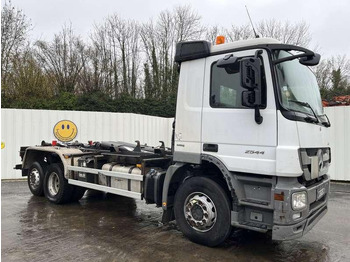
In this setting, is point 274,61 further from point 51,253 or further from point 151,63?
point 151,63

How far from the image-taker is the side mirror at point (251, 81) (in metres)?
3.71

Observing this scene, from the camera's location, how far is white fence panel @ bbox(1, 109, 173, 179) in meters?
10.4

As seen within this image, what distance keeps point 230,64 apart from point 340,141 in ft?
25.6

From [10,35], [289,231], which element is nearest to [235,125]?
[289,231]

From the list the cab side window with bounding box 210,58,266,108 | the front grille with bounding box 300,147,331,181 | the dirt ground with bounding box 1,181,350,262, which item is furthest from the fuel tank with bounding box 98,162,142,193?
the front grille with bounding box 300,147,331,181

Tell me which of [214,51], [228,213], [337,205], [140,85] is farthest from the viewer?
[140,85]

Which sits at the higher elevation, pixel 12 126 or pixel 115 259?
pixel 12 126

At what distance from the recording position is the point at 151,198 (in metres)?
5.07

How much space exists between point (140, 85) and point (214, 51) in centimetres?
2148

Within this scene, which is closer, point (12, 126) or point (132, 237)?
point (132, 237)

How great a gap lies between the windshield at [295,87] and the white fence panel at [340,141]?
245 inches

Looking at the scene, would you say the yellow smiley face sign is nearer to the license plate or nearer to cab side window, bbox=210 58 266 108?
cab side window, bbox=210 58 266 108

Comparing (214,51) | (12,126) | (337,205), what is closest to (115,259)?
(214,51)

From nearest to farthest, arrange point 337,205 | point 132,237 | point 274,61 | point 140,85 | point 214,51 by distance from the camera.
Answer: point 274,61
point 214,51
point 132,237
point 337,205
point 140,85
